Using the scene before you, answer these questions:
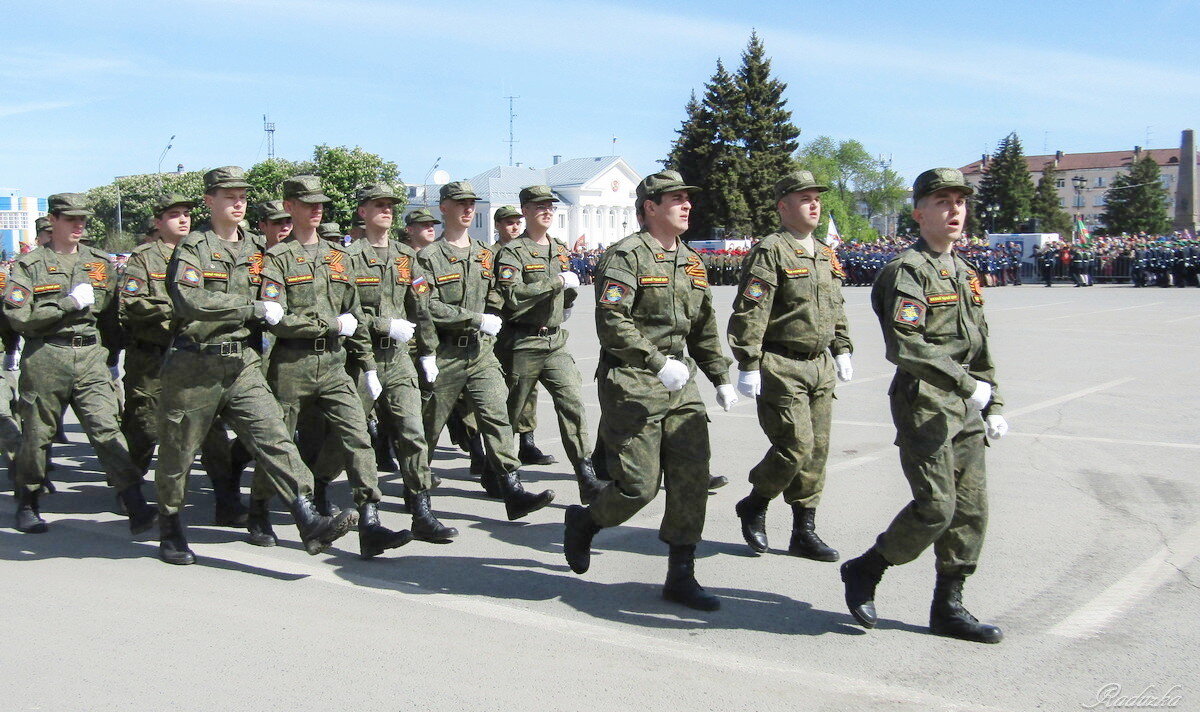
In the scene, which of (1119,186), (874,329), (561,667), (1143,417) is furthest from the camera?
(1119,186)

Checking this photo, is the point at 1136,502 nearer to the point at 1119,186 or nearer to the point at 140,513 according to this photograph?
the point at 140,513

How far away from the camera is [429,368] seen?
688cm

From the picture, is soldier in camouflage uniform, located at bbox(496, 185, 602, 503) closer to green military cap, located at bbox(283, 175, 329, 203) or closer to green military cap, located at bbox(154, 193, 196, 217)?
green military cap, located at bbox(283, 175, 329, 203)

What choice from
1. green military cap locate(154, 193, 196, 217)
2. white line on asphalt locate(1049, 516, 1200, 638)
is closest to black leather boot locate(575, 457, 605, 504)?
green military cap locate(154, 193, 196, 217)

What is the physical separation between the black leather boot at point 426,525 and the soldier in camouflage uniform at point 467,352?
1.97 ft

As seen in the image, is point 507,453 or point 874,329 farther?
point 874,329

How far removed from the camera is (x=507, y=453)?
675 centimetres

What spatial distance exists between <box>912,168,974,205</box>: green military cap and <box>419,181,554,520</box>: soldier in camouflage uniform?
3080 millimetres

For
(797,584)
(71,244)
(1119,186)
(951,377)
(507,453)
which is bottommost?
(797,584)

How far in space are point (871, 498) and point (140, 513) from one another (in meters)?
4.60

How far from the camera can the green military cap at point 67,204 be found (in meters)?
6.85

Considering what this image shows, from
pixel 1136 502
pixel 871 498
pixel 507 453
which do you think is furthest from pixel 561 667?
pixel 1136 502

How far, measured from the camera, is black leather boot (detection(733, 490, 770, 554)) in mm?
5891

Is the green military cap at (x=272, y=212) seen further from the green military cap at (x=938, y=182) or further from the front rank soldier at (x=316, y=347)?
the green military cap at (x=938, y=182)
